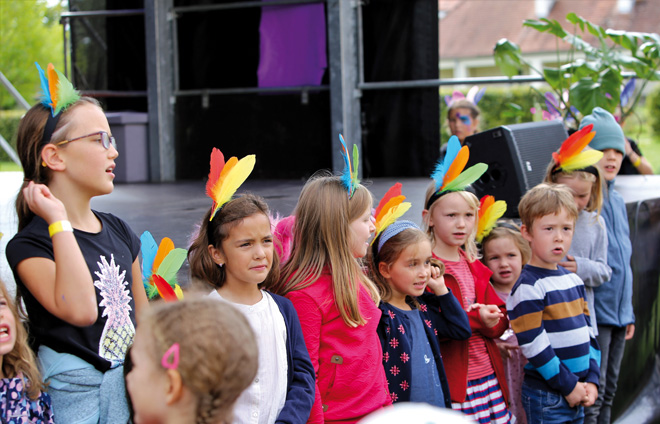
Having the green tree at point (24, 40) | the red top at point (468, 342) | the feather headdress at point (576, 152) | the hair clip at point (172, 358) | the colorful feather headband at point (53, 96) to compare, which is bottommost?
the red top at point (468, 342)

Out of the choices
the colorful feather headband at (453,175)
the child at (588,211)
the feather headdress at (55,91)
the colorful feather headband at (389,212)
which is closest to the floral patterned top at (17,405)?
the feather headdress at (55,91)

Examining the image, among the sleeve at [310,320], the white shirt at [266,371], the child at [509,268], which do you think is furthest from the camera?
the child at [509,268]

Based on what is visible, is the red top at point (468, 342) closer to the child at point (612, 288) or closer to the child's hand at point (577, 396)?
the child's hand at point (577, 396)

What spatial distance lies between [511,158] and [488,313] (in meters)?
1.65

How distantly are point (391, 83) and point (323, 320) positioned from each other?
14.9 feet

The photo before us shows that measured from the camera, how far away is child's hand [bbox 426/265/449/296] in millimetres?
3125

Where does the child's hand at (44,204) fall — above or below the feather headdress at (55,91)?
below

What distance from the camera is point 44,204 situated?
2082 mm

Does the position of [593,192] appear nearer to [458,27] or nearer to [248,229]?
[248,229]

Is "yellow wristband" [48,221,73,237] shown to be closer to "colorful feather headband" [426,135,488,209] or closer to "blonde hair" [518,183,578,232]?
"colorful feather headband" [426,135,488,209]

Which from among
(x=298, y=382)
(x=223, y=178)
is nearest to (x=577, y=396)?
(x=298, y=382)

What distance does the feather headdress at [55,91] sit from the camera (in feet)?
7.36

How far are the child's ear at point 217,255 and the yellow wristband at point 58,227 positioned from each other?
587 millimetres

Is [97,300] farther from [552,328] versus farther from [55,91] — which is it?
[552,328]
